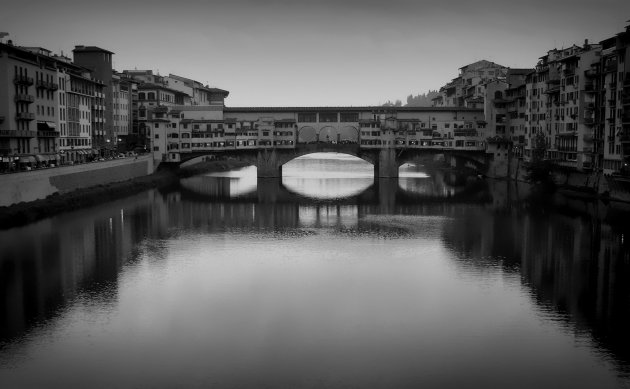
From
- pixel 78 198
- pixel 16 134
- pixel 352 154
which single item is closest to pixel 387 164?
pixel 352 154

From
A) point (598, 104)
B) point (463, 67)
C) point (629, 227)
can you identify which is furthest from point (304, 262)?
point (463, 67)

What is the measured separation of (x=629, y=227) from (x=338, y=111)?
34.4 m

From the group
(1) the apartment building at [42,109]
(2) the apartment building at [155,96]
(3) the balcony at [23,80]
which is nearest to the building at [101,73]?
(1) the apartment building at [42,109]

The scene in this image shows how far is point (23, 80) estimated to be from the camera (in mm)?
38125

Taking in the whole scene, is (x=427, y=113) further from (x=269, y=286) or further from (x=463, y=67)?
(x=269, y=286)

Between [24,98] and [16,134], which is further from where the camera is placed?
[24,98]

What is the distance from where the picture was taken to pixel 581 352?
15.5 meters

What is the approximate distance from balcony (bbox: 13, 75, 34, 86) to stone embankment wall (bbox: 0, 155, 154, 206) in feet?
17.3

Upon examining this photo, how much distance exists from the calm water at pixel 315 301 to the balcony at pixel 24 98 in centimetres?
779

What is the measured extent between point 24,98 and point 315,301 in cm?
2579

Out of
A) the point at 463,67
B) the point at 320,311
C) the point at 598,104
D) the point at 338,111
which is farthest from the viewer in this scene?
the point at 463,67

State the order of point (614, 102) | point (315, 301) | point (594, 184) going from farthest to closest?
1. point (594, 184)
2. point (614, 102)
3. point (315, 301)

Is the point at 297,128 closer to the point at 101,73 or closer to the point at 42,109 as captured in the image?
the point at 101,73

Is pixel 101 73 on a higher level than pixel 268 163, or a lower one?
higher
